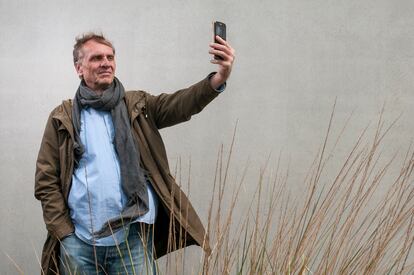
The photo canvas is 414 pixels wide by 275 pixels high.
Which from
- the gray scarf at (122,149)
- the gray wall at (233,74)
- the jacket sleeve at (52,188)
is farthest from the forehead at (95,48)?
the gray wall at (233,74)

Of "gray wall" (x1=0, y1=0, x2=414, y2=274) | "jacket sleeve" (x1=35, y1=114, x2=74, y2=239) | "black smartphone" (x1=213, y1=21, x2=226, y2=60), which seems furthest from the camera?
"gray wall" (x1=0, y1=0, x2=414, y2=274)

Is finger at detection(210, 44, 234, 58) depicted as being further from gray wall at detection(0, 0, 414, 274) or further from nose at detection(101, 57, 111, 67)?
gray wall at detection(0, 0, 414, 274)

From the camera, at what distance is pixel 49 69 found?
279 centimetres

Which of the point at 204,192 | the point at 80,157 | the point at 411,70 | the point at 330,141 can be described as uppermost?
the point at 411,70

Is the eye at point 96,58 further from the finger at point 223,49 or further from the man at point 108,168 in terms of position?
the finger at point 223,49

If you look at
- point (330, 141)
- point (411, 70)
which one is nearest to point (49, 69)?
point (330, 141)

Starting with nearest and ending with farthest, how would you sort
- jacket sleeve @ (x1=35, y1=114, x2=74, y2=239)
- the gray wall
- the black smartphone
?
the black smartphone
jacket sleeve @ (x1=35, y1=114, x2=74, y2=239)
the gray wall

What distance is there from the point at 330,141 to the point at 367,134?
18 centimetres

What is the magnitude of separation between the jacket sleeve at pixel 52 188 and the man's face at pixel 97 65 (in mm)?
184

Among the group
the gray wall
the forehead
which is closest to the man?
the forehead

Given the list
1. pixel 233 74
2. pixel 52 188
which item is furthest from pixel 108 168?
pixel 233 74

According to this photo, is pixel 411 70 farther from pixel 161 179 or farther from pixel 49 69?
pixel 49 69

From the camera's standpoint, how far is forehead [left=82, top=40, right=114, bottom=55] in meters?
1.82

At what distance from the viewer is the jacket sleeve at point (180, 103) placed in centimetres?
173
